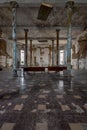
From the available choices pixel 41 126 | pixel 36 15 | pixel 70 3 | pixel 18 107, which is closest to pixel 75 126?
pixel 41 126

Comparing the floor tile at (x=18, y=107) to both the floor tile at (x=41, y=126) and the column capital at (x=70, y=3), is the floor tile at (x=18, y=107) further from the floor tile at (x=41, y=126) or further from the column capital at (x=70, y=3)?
the column capital at (x=70, y=3)

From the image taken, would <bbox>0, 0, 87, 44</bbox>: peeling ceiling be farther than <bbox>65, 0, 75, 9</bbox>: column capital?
Yes

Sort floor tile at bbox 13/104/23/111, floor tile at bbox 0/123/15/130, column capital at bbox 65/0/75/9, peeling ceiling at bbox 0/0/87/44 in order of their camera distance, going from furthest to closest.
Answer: peeling ceiling at bbox 0/0/87/44 < column capital at bbox 65/0/75/9 < floor tile at bbox 13/104/23/111 < floor tile at bbox 0/123/15/130

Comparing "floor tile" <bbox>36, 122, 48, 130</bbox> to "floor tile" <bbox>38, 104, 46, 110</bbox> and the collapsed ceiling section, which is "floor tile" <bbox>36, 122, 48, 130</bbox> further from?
the collapsed ceiling section

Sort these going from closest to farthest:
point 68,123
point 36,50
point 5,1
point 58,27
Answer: point 68,123, point 5,1, point 58,27, point 36,50

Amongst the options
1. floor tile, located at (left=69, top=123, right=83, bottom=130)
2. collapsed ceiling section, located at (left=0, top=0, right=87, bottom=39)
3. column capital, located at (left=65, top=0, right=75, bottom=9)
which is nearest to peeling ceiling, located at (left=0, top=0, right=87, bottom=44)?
collapsed ceiling section, located at (left=0, top=0, right=87, bottom=39)

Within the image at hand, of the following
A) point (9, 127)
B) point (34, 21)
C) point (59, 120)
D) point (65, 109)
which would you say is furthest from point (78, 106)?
point (34, 21)

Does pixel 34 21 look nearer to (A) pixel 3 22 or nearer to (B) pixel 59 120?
(A) pixel 3 22

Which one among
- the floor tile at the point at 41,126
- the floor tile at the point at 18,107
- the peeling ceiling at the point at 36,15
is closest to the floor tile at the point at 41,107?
the floor tile at the point at 18,107

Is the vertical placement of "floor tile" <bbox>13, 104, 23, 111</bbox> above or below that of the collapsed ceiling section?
below

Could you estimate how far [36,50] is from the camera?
112ft

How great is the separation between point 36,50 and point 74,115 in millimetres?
31263

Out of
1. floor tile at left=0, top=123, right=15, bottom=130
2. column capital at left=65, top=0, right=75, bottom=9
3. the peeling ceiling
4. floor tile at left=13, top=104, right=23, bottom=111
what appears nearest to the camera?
floor tile at left=0, top=123, right=15, bottom=130

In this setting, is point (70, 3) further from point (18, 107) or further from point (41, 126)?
point (41, 126)
